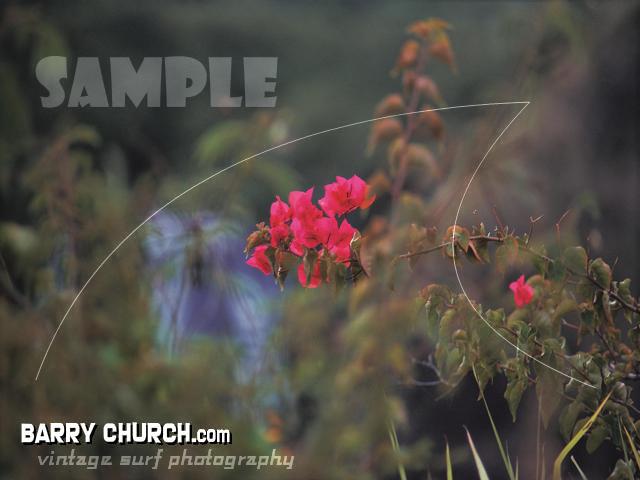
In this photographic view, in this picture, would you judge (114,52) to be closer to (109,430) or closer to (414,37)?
(414,37)

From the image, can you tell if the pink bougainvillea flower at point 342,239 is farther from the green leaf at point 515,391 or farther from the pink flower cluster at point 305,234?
the green leaf at point 515,391

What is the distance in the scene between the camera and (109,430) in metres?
0.85

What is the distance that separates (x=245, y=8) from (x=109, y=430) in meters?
0.75

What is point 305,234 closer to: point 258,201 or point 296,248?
point 296,248

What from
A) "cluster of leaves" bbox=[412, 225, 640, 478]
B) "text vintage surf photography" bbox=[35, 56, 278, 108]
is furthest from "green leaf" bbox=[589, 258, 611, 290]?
"text vintage surf photography" bbox=[35, 56, 278, 108]

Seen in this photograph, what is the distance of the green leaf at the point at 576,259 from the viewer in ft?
1.71

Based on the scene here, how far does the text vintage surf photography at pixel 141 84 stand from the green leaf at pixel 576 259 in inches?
21.9

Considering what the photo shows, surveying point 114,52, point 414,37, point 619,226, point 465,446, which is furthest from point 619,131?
point 114,52

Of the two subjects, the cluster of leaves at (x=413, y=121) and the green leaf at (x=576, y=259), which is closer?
the green leaf at (x=576, y=259)

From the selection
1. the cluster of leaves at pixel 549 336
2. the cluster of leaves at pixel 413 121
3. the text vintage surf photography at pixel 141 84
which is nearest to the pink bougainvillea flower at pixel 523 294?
the cluster of leaves at pixel 549 336

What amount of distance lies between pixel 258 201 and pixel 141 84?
0.30 meters

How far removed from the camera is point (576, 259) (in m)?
0.52

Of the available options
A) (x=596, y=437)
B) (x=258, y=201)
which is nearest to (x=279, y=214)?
(x=596, y=437)

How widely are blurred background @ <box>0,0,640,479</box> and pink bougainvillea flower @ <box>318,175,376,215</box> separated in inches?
7.0
